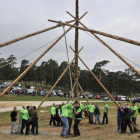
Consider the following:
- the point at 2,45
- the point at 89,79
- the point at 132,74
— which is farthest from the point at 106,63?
the point at 2,45

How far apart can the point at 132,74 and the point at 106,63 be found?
45.8 feet

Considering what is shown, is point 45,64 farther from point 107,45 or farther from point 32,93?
point 107,45


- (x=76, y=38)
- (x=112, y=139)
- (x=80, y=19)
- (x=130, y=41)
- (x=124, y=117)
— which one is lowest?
(x=112, y=139)

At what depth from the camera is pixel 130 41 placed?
6227mm

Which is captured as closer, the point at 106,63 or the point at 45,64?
the point at 106,63

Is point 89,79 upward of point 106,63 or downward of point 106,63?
downward

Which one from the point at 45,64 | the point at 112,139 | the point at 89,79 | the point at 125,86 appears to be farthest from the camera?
the point at 45,64

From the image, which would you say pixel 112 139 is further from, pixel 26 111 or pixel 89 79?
pixel 89 79

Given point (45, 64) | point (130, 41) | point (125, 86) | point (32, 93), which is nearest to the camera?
point (130, 41)

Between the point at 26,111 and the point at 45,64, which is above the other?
the point at 45,64

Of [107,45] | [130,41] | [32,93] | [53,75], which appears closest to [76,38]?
[107,45]

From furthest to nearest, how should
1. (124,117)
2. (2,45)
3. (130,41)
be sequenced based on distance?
1. (124,117)
2. (2,45)
3. (130,41)

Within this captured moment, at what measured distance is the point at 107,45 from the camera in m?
11.2

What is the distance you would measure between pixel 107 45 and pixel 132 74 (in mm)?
64009
